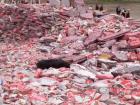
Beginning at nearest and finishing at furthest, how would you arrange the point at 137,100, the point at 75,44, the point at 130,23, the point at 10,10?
the point at 137,100 < the point at 75,44 < the point at 130,23 < the point at 10,10

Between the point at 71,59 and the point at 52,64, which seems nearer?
the point at 52,64

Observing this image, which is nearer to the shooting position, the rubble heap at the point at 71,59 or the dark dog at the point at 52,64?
the rubble heap at the point at 71,59

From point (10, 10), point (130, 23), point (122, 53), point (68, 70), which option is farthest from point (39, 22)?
point (68, 70)

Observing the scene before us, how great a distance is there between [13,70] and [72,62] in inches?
45.7

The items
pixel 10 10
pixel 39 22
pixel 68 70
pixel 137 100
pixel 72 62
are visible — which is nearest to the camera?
pixel 137 100

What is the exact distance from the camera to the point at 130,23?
464 inches

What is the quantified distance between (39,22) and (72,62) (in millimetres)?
4236

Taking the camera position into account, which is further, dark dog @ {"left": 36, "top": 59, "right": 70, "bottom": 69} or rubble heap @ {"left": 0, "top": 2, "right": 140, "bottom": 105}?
dark dog @ {"left": 36, "top": 59, "right": 70, "bottom": 69}

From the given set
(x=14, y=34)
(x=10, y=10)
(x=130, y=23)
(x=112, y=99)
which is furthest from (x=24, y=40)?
(x=112, y=99)

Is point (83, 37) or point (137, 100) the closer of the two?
point (137, 100)

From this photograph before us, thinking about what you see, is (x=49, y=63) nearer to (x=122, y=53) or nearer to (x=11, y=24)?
(x=122, y=53)

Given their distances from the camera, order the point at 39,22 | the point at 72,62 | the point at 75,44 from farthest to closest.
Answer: the point at 39,22 → the point at 75,44 → the point at 72,62

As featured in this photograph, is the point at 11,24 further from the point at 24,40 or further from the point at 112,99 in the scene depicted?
the point at 112,99

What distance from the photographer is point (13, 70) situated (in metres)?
8.57
